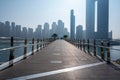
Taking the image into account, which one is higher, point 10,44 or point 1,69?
point 10,44

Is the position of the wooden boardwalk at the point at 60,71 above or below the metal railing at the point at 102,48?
below

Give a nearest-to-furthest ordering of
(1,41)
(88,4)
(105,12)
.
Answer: (1,41)
(105,12)
(88,4)

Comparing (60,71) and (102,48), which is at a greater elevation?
(102,48)

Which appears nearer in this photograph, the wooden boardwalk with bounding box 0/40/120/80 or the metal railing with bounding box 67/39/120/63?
the wooden boardwalk with bounding box 0/40/120/80

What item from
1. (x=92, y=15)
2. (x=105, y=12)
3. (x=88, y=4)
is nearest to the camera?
(x=105, y=12)

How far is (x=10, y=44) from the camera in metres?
10.4

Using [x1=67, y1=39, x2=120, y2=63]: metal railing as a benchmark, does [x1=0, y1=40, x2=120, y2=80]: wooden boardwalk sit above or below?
below

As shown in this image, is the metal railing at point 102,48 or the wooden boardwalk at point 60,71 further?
the metal railing at point 102,48

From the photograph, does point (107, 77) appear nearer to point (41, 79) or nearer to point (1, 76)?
point (41, 79)

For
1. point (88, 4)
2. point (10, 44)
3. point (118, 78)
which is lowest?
point (118, 78)

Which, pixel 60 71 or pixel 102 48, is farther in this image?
pixel 102 48

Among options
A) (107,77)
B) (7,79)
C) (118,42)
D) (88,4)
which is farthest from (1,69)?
(88,4)

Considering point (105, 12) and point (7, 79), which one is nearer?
point (7, 79)

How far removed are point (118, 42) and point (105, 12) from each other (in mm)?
115008
